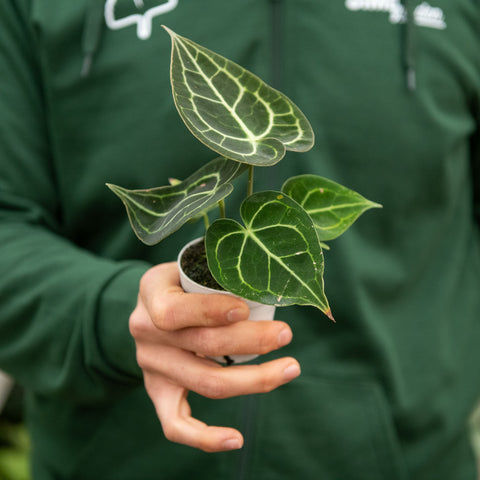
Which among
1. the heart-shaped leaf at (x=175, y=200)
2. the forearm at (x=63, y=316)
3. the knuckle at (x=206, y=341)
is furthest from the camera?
the forearm at (x=63, y=316)

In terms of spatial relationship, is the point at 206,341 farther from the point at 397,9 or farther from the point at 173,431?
the point at 397,9

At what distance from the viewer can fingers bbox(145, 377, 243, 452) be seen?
0.51m

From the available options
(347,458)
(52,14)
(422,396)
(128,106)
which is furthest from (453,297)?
(52,14)

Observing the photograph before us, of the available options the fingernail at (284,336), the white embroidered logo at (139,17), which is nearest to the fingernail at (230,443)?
the fingernail at (284,336)

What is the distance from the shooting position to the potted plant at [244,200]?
43 cm

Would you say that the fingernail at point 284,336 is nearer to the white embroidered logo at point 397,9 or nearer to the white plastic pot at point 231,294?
the white plastic pot at point 231,294

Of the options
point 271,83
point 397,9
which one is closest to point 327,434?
point 271,83

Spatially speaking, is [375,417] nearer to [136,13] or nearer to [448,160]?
[448,160]

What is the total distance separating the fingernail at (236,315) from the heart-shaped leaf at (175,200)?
11cm

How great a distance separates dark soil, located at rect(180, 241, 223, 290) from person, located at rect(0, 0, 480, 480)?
0.22 metres

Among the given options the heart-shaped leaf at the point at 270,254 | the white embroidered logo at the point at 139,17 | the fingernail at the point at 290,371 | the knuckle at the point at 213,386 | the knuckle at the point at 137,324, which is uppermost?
the white embroidered logo at the point at 139,17

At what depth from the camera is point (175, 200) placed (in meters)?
0.49

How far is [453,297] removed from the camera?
97cm

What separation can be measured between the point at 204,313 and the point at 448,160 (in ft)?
2.01
